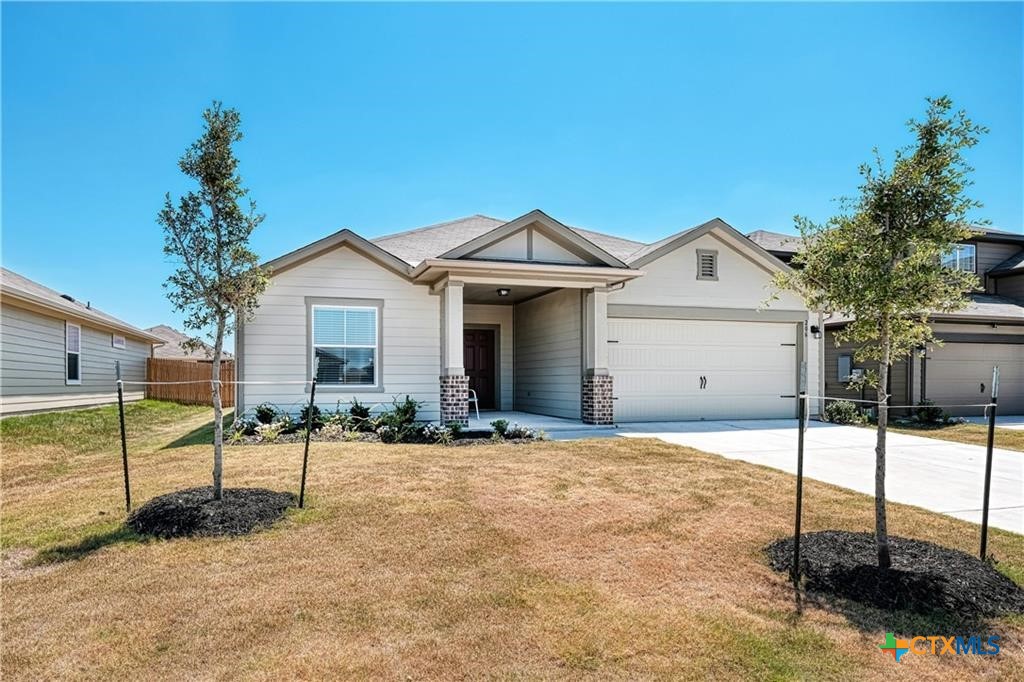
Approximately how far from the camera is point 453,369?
11.8 metres

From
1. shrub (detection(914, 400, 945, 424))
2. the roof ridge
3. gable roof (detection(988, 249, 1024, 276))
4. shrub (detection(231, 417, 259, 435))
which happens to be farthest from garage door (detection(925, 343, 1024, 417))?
shrub (detection(231, 417, 259, 435))

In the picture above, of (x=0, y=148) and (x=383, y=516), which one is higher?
(x=0, y=148)

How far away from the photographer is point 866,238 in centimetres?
432

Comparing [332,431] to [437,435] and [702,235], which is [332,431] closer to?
[437,435]

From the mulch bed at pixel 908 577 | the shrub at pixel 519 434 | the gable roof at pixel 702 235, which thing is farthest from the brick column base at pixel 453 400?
the mulch bed at pixel 908 577

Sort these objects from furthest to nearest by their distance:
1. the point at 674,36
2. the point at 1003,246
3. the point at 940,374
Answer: the point at 1003,246 < the point at 940,374 < the point at 674,36

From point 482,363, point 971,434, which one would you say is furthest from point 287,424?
point 971,434

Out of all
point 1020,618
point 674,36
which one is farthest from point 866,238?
point 674,36

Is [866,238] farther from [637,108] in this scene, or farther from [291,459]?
[637,108]

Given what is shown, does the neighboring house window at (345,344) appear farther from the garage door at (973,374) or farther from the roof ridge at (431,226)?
the garage door at (973,374)

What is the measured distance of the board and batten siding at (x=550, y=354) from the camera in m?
13.5

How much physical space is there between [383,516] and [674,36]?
10750 mm

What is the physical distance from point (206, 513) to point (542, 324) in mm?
10676

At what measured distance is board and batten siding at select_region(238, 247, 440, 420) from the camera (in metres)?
11.7
